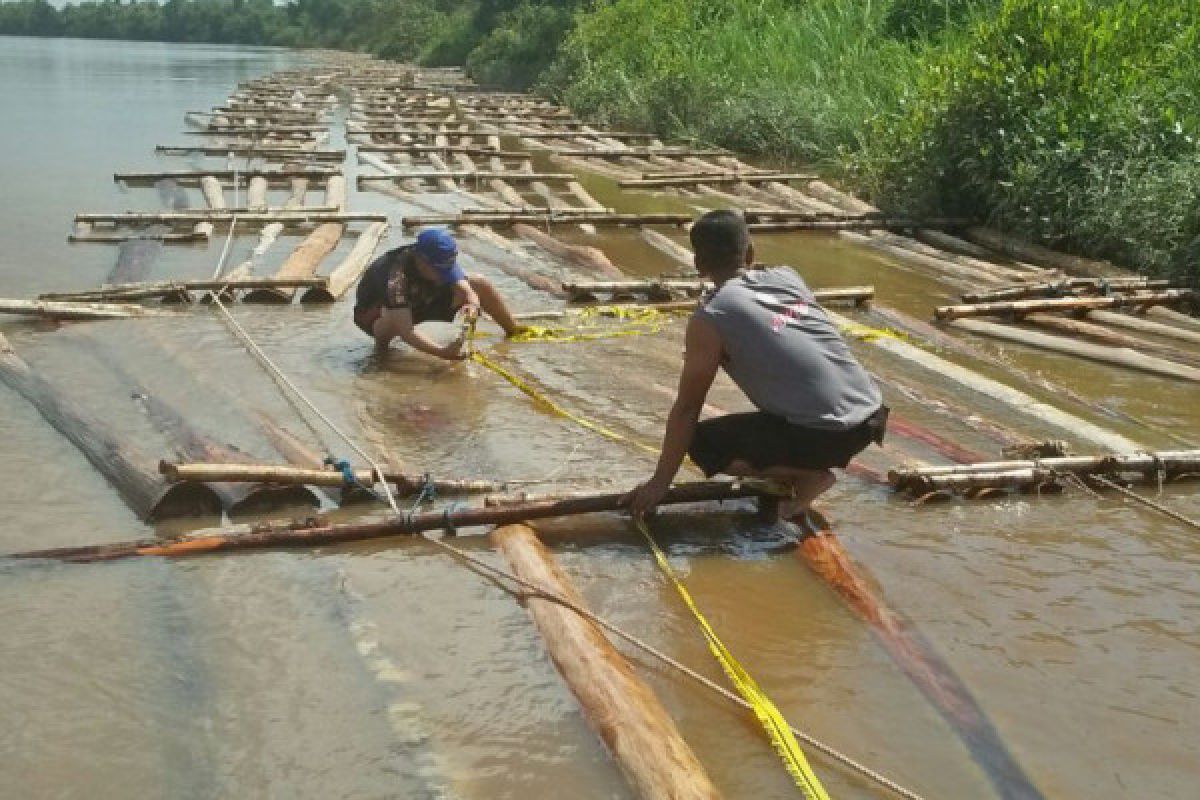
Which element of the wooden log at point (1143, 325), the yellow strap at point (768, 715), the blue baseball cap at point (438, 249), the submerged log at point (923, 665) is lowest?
the yellow strap at point (768, 715)

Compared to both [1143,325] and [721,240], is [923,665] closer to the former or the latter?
[721,240]

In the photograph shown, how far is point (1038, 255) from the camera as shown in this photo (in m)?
9.21

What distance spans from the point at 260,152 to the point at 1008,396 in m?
11.7

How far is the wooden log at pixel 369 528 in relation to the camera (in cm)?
384

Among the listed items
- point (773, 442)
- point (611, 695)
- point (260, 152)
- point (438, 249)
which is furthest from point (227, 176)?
point (611, 695)

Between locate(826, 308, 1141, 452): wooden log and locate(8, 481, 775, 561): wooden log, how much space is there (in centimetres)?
192

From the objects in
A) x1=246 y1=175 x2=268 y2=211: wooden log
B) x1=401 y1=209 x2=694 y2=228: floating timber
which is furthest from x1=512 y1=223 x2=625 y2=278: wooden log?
x1=246 y1=175 x2=268 y2=211: wooden log

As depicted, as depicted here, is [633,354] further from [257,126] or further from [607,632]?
[257,126]

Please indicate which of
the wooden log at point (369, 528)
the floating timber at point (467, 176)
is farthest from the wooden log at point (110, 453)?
the floating timber at point (467, 176)

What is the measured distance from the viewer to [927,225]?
414 inches

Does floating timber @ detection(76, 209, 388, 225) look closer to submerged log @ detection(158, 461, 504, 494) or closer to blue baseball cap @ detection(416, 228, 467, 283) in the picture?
blue baseball cap @ detection(416, 228, 467, 283)

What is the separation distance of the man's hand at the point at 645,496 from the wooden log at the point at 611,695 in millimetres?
322

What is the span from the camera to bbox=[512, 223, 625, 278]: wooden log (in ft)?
29.2

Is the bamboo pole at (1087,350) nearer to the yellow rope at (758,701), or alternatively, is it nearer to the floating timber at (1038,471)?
the floating timber at (1038,471)
